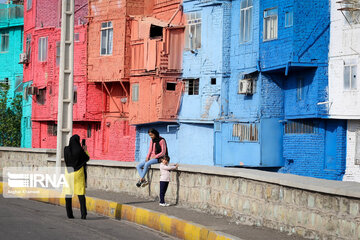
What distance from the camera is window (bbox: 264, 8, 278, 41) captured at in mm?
31641

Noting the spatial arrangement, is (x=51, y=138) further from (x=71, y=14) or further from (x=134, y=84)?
(x=71, y=14)

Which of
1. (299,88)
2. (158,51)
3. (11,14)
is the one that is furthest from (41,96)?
(299,88)

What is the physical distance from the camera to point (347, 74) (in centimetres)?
2925

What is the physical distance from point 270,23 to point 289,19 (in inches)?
59.4

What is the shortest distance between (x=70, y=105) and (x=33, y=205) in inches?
128

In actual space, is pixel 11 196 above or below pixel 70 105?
below

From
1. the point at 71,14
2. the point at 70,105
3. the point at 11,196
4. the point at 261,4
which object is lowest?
the point at 11,196

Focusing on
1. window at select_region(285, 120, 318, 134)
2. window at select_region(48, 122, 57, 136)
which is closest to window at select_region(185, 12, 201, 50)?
window at select_region(285, 120, 318, 134)

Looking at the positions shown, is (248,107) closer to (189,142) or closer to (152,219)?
(189,142)

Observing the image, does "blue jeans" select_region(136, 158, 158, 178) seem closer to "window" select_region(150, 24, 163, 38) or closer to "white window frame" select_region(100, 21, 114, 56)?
"window" select_region(150, 24, 163, 38)

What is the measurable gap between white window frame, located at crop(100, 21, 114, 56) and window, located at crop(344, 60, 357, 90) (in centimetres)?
1690

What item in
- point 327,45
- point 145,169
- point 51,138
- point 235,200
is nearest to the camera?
point 235,200

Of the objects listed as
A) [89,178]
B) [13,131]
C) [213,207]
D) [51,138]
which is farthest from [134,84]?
[213,207]

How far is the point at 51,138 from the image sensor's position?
4878 cm
